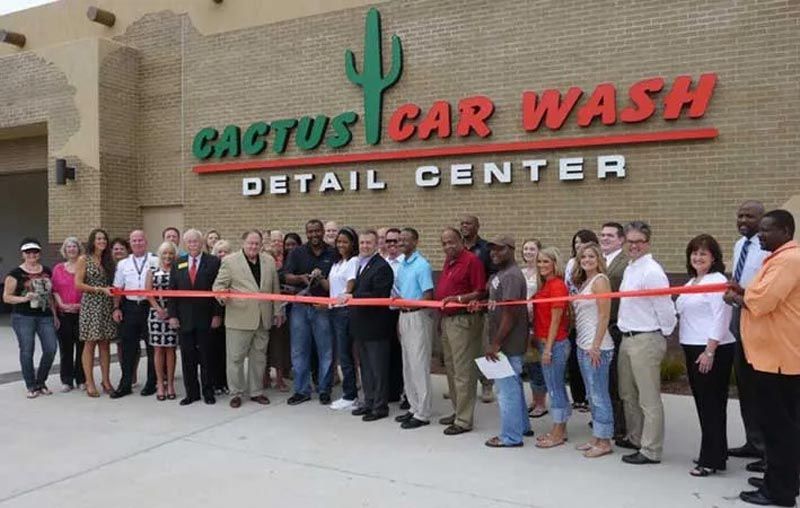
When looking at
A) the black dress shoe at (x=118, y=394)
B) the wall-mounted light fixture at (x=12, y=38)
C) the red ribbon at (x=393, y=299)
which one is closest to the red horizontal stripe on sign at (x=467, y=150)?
the red ribbon at (x=393, y=299)

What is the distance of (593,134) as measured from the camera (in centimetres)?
913

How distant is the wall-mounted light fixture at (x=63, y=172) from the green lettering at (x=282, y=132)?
4.45m

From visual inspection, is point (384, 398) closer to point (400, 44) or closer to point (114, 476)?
point (114, 476)

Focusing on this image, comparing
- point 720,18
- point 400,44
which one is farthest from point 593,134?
point 400,44

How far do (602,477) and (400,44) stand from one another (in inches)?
307

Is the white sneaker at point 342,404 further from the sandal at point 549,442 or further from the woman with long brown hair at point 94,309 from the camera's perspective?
the woman with long brown hair at point 94,309

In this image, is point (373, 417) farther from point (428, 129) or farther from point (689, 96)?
Answer: point (689, 96)

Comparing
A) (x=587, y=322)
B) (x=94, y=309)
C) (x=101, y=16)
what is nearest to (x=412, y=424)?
(x=587, y=322)

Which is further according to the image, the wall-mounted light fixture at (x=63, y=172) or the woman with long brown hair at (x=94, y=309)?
the wall-mounted light fixture at (x=63, y=172)

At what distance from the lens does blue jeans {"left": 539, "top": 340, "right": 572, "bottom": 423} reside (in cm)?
559

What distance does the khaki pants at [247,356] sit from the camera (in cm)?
714

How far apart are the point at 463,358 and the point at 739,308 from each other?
229cm

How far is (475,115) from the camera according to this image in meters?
9.88

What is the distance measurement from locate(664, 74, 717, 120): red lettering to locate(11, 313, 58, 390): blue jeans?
810cm
